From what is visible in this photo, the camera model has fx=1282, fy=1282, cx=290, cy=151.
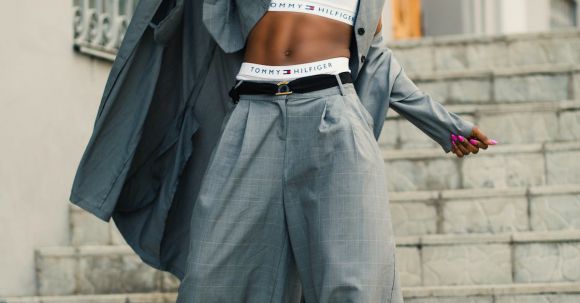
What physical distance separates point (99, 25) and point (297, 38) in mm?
3732

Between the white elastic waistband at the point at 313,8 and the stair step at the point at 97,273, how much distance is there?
94.0 inches

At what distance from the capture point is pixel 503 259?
6484mm

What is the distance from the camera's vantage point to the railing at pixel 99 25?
25.7 feet

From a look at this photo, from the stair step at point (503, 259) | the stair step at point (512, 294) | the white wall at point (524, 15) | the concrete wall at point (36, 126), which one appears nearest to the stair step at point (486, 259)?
the stair step at point (503, 259)

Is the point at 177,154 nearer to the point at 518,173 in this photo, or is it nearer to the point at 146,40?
the point at 146,40

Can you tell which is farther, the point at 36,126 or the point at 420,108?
the point at 36,126

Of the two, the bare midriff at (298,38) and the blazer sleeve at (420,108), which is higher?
the bare midriff at (298,38)

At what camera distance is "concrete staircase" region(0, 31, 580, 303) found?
6457mm

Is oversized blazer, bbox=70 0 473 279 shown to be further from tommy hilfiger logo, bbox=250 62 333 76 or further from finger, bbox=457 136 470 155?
tommy hilfiger logo, bbox=250 62 333 76

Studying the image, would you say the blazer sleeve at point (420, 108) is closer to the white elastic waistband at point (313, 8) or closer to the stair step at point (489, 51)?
the white elastic waistband at point (313, 8)

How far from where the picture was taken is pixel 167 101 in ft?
16.9

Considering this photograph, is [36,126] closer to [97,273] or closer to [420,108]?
[97,273]

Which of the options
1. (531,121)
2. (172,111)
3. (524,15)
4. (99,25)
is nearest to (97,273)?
(172,111)

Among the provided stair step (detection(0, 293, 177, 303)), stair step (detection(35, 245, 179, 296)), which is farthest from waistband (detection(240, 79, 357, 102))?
stair step (detection(35, 245, 179, 296))
